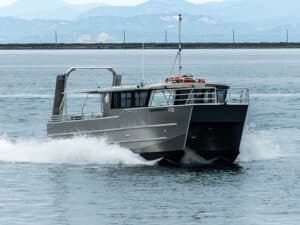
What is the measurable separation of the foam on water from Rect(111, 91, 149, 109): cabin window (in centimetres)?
191

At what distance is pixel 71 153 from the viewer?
54.0 m

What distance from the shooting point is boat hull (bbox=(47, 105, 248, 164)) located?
5041cm

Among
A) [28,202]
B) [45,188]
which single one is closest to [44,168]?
[45,188]

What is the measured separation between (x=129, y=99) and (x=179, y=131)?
3.07m

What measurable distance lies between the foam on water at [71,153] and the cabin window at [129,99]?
191 centimetres

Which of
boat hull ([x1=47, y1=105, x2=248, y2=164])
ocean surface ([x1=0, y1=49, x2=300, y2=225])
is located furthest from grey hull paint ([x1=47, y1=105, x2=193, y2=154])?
ocean surface ([x1=0, y1=49, x2=300, y2=225])

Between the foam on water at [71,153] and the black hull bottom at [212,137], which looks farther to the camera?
the foam on water at [71,153]

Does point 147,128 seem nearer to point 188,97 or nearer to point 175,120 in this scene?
point 175,120

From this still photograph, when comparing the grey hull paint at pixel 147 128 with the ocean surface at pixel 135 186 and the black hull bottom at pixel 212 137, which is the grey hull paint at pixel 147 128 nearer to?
the black hull bottom at pixel 212 137

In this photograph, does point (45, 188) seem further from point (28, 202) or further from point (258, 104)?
point (258, 104)

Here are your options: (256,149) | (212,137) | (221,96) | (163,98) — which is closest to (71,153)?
(163,98)

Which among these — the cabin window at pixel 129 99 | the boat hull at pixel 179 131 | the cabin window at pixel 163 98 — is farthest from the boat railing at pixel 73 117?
the cabin window at pixel 163 98

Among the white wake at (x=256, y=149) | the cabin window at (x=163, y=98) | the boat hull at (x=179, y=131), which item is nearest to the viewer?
the boat hull at (x=179, y=131)

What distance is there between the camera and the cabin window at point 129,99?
51562mm
